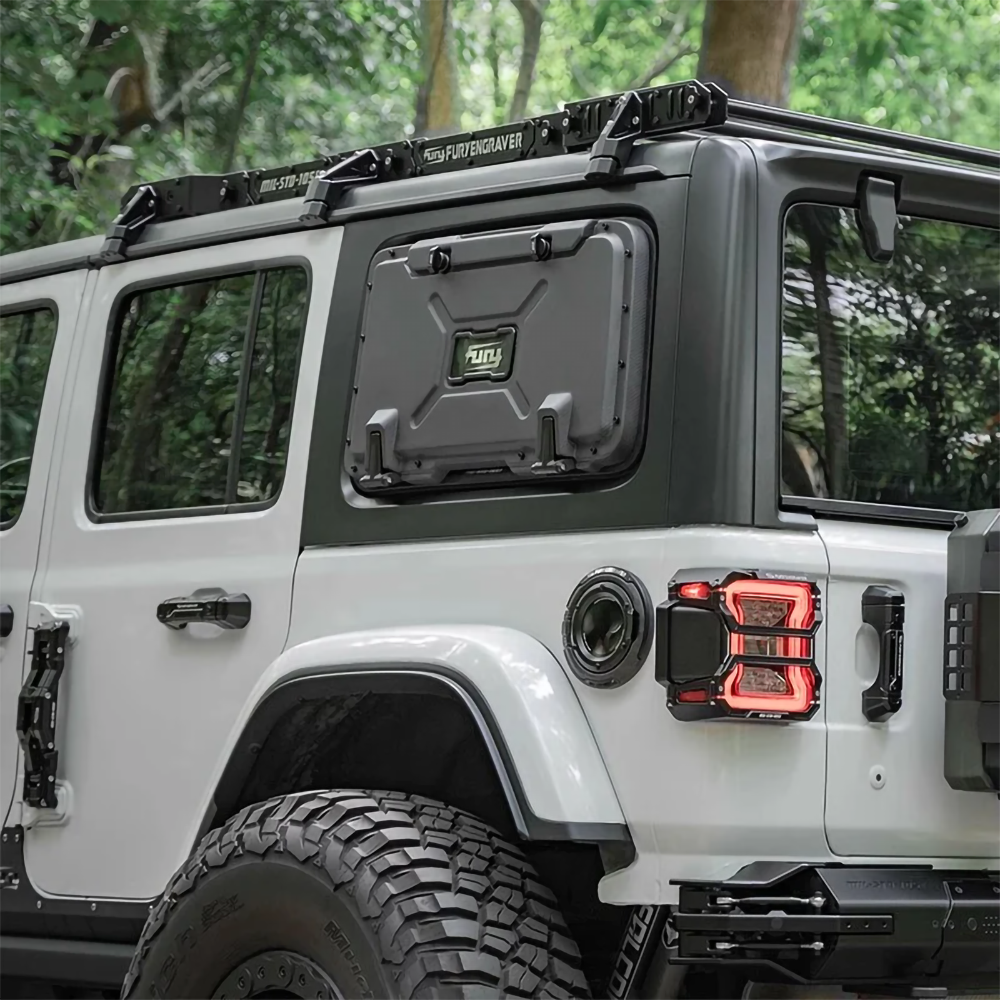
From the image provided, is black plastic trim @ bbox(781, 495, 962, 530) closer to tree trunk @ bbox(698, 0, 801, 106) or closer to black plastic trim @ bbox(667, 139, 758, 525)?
black plastic trim @ bbox(667, 139, 758, 525)

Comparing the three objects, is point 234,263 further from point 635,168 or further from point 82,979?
point 82,979

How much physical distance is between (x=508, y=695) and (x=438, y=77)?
7.84m

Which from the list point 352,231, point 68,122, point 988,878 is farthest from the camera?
point 68,122

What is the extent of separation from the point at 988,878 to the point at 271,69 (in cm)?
962

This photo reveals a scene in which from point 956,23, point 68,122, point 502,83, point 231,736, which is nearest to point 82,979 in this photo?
point 231,736

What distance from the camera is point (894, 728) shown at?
3.35 metres

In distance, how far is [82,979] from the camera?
4422 millimetres

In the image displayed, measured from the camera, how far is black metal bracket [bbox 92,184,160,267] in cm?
477

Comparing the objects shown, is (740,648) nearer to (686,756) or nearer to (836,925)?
(686,756)

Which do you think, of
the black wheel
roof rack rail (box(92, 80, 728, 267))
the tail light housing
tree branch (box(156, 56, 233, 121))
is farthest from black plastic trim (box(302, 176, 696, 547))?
tree branch (box(156, 56, 233, 121))

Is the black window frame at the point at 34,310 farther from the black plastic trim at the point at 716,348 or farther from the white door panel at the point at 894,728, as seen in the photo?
the white door panel at the point at 894,728

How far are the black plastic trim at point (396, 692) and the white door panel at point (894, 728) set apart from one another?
1.42 ft

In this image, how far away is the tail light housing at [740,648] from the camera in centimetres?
314

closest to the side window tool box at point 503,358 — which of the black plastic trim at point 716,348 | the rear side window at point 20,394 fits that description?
the black plastic trim at point 716,348
